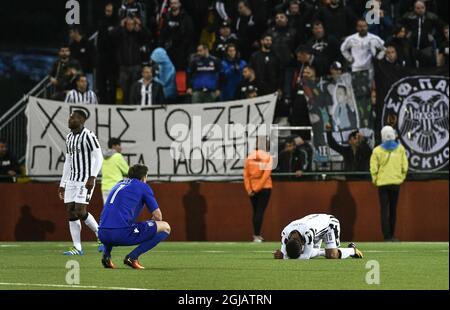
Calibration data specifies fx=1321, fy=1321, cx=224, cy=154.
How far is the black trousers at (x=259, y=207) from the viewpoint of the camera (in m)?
26.1

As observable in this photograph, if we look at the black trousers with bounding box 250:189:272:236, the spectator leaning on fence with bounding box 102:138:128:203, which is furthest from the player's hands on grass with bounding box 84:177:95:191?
the black trousers with bounding box 250:189:272:236

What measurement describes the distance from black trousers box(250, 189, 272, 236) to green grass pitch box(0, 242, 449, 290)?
2.32 meters

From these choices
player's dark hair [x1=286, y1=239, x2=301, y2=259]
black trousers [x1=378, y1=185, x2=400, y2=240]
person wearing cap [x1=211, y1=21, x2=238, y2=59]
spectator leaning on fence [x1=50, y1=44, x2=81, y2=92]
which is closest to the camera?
player's dark hair [x1=286, y1=239, x2=301, y2=259]

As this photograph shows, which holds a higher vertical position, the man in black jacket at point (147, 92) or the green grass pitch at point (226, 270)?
the man in black jacket at point (147, 92)

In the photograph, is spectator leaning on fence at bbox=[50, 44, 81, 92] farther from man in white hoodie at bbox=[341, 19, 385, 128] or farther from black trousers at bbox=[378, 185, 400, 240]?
black trousers at bbox=[378, 185, 400, 240]

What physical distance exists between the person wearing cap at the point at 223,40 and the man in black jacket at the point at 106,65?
223 centimetres

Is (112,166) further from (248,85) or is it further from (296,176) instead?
(296,176)

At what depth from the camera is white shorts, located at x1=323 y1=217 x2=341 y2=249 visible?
18911 millimetres

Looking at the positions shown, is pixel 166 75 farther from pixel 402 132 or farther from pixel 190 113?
pixel 402 132

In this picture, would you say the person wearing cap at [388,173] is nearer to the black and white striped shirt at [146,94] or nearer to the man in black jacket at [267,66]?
the man in black jacket at [267,66]

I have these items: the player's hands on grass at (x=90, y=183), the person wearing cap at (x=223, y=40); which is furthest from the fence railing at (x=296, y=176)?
the player's hands on grass at (x=90, y=183)

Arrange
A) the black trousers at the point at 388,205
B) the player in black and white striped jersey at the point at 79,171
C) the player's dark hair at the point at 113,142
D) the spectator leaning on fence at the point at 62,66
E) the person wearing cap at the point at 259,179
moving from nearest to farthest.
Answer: the player in black and white striped jersey at the point at 79,171
the person wearing cap at the point at 259,179
the black trousers at the point at 388,205
the player's dark hair at the point at 113,142
the spectator leaning on fence at the point at 62,66
